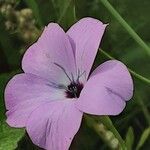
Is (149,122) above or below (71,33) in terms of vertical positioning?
below

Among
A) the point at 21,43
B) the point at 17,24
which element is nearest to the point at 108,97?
the point at 17,24

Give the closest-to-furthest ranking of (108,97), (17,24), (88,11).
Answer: (108,97)
(17,24)
(88,11)

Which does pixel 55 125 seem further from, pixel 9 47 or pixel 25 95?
pixel 9 47

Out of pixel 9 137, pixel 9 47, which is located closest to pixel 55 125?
pixel 9 137

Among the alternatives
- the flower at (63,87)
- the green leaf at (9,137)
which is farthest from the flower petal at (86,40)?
the green leaf at (9,137)

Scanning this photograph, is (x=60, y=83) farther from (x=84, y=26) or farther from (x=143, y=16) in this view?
(x=143, y=16)

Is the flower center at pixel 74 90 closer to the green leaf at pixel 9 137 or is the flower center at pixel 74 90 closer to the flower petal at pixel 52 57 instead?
the flower petal at pixel 52 57
